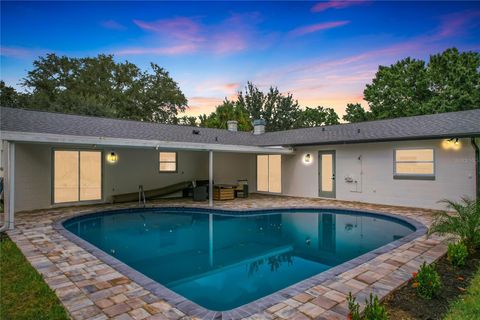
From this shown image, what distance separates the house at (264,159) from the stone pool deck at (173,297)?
10.9 feet

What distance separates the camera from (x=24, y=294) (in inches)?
139

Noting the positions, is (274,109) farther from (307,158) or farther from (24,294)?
(24,294)

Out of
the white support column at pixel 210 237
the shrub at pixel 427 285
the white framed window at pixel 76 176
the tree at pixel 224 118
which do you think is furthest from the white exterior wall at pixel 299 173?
the tree at pixel 224 118

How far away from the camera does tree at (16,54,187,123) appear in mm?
24008

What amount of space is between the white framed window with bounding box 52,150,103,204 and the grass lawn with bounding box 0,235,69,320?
631 centimetres

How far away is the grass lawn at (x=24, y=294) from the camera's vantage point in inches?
120

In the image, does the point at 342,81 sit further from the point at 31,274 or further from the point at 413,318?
the point at 31,274

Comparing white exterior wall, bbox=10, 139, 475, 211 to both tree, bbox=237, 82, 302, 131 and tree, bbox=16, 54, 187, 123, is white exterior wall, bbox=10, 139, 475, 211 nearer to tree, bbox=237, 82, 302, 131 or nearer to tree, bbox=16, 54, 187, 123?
tree, bbox=16, 54, 187, 123

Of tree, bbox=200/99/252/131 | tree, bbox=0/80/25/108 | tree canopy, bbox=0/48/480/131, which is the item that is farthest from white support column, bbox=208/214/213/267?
tree, bbox=0/80/25/108

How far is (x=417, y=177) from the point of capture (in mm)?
10078

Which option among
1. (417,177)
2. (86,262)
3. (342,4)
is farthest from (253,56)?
(86,262)

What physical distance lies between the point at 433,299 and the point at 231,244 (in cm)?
431

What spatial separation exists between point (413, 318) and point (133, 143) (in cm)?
828

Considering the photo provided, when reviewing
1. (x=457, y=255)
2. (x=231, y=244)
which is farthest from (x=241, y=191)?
(x=457, y=255)
